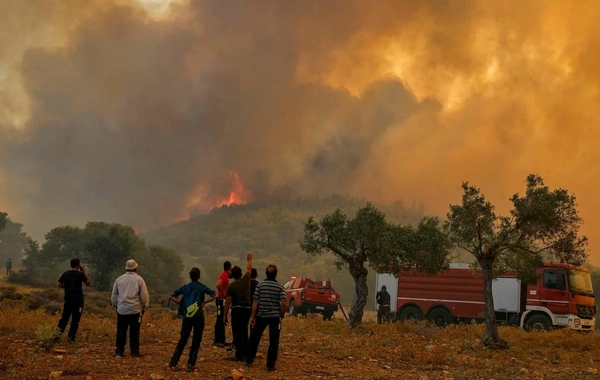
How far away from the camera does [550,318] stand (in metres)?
26.6

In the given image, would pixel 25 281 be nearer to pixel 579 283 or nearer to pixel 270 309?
pixel 579 283

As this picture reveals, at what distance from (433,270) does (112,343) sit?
1511cm

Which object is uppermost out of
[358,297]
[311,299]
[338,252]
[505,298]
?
[338,252]

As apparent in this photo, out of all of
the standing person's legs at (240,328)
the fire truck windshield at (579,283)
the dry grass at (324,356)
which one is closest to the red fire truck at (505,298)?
the fire truck windshield at (579,283)

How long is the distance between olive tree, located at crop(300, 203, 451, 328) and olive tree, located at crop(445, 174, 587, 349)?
13.5 ft

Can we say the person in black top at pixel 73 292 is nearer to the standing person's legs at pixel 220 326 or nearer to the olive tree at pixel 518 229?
the standing person's legs at pixel 220 326

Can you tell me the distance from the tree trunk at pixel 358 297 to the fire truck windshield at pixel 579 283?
1033 centimetres

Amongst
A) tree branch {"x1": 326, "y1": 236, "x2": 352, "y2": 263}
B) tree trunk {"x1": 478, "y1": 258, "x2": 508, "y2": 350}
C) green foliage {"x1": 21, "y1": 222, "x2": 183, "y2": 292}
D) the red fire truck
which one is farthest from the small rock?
green foliage {"x1": 21, "y1": 222, "x2": 183, "y2": 292}

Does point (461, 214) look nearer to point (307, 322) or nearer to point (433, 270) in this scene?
point (433, 270)

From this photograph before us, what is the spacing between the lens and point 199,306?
1156cm

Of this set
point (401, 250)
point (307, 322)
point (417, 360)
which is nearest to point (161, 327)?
point (307, 322)

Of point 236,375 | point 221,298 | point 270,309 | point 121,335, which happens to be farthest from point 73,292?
point 236,375

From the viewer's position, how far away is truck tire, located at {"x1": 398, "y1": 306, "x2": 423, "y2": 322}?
3316 centimetres

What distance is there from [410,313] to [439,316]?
183 centimetres
